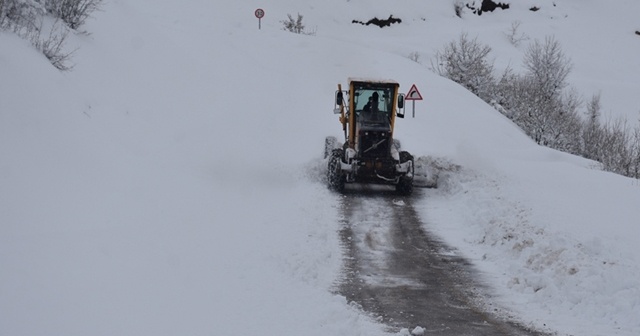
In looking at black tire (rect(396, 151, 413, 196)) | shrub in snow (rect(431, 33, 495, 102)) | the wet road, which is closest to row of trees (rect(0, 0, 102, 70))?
the wet road

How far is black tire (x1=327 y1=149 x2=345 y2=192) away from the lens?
60.7 feet

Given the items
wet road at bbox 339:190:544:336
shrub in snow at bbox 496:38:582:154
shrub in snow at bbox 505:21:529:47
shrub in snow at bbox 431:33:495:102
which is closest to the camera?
wet road at bbox 339:190:544:336

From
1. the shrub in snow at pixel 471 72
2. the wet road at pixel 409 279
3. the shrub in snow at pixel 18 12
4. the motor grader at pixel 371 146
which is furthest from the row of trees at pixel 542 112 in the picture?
the shrub in snow at pixel 18 12

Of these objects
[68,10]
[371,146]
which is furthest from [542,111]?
[68,10]

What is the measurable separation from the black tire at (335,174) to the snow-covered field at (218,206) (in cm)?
79

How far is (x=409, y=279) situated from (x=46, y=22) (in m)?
13.2

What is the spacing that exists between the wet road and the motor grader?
5.73 feet

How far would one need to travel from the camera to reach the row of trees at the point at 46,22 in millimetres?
16047

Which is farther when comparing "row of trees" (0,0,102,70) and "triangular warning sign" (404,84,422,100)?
"triangular warning sign" (404,84,422,100)

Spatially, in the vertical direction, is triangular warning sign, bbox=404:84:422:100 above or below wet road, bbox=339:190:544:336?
above

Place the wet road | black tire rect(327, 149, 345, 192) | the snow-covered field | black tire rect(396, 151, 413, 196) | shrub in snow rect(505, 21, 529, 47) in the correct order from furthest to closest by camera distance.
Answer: shrub in snow rect(505, 21, 529, 47), black tire rect(396, 151, 413, 196), black tire rect(327, 149, 345, 192), the wet road, the snow-covered field

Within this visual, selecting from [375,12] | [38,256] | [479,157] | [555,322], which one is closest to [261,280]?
[38,256]

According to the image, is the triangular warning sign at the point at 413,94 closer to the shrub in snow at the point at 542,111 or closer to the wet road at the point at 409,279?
the wet road at the point at 409,279

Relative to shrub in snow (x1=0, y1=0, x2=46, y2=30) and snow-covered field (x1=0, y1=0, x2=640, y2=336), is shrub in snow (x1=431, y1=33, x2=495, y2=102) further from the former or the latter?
shrub in snow (x1=0, y1=0, x2=46, y2=30)
